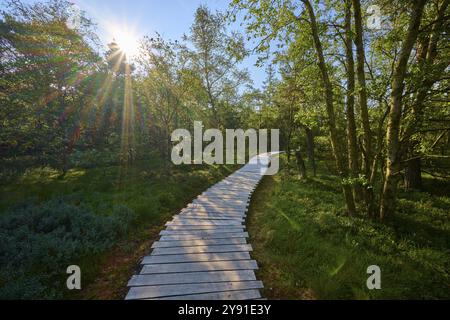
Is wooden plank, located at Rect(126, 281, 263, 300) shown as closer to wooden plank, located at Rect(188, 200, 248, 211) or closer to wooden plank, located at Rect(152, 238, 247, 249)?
wooden plank, located at Rect(152, 238, 247, 249)

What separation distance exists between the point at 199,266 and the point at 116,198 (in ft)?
18.1

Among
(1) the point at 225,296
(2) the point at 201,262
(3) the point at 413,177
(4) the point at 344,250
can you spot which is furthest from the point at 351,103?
(3) the point at 413,177

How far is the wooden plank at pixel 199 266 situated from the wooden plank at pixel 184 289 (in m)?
0.42

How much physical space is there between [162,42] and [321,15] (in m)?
8.89

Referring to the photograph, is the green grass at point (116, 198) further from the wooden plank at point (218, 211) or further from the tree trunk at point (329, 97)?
the tree trunk at point (329, 97)

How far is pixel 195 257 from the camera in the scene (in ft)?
15.2

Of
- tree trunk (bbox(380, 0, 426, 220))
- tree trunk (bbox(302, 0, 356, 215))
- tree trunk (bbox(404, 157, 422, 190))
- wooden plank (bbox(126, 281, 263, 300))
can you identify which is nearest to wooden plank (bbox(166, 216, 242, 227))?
wooden plank (bbox(126, 281, 263, 300))

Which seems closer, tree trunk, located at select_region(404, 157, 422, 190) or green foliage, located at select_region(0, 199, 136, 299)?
green foliage, located at select_region(0, 199, 136, 299)

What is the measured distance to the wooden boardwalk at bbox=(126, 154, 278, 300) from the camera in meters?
3.62

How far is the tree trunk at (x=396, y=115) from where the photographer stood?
191 inches

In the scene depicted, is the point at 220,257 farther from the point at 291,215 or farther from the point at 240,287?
the point at 291,215

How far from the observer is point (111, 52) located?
32.2m
